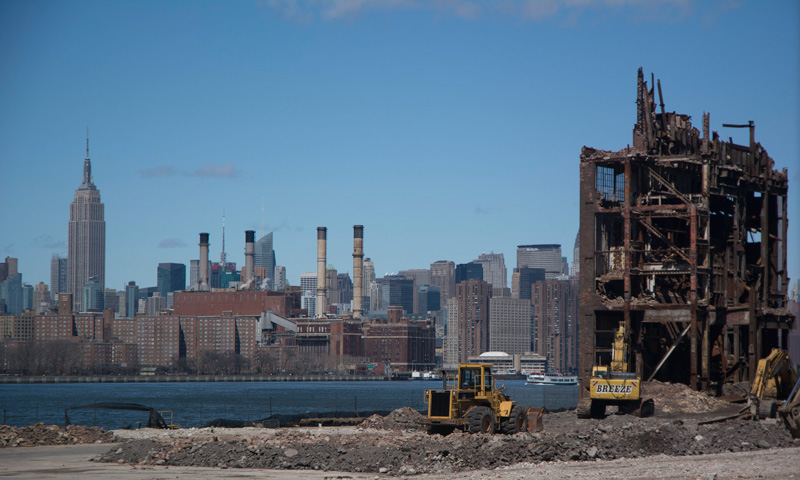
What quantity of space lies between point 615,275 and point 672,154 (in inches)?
365

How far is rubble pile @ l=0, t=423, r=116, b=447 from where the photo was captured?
43.5 metres

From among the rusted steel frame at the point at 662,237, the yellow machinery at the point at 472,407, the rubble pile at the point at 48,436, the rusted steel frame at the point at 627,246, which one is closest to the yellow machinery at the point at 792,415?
the yellow machinery at the point at 472,407

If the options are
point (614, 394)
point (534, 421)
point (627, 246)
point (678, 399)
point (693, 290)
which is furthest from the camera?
point (627, 246)

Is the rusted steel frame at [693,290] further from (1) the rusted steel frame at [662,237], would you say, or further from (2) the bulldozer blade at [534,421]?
(2) the bulldozer blade at [534,421]

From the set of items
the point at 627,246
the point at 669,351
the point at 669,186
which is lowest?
the point at 669,351

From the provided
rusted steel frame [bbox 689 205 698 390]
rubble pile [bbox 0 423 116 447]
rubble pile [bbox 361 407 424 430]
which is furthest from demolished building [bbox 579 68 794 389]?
rubble pile [bbox 0 423 116 447]

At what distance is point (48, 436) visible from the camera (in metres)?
44.8

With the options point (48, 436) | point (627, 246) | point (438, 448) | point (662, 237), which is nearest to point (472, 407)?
point (438, 448)

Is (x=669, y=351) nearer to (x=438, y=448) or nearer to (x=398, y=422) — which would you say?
(x=398, y=422)

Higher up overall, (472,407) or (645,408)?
(472,407)

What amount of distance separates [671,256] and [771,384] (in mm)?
15708

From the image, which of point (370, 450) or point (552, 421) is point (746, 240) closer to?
point (552, 421)

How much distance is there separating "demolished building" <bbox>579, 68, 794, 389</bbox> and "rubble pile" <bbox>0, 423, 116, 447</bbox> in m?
29.1

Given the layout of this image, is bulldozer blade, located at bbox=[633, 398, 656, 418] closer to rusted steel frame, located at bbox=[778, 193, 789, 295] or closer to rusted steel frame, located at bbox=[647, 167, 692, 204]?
rusted steel frame, located at bbox=[647, 167, 692, 204]
